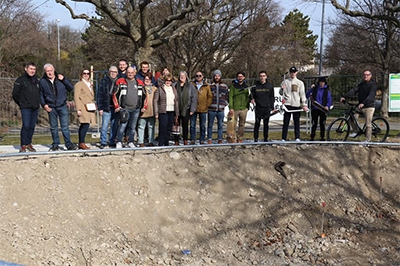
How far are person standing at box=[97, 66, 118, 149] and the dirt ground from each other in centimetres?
137

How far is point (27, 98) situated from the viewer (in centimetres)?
875

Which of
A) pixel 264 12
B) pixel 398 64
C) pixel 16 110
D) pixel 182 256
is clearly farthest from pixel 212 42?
pixel 182 256

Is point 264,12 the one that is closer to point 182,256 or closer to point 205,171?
point 205,171

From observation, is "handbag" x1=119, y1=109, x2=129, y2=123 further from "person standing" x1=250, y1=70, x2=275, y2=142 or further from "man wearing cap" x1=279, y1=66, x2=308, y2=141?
"man wearing cap" x1=279, y1=66, x2=308, y2=141

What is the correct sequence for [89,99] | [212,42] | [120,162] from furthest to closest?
[212,42] → [89,99] → [120,162]

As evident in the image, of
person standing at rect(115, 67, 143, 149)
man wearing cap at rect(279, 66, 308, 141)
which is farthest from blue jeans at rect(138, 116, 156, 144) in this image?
man wearing cap at rect(279, 66, 308, 141)

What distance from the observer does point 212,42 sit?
26922 mm

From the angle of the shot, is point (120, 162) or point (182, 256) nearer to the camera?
point (182, 256)

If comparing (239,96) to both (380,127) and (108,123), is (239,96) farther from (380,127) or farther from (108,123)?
(380,127)

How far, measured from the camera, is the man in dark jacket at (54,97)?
9.06 m

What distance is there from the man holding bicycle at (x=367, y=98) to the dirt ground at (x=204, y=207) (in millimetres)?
1485

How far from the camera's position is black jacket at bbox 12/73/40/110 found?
8.72 meters

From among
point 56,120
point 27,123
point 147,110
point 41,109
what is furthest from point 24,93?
point 41,109

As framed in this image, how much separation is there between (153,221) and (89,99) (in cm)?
363
